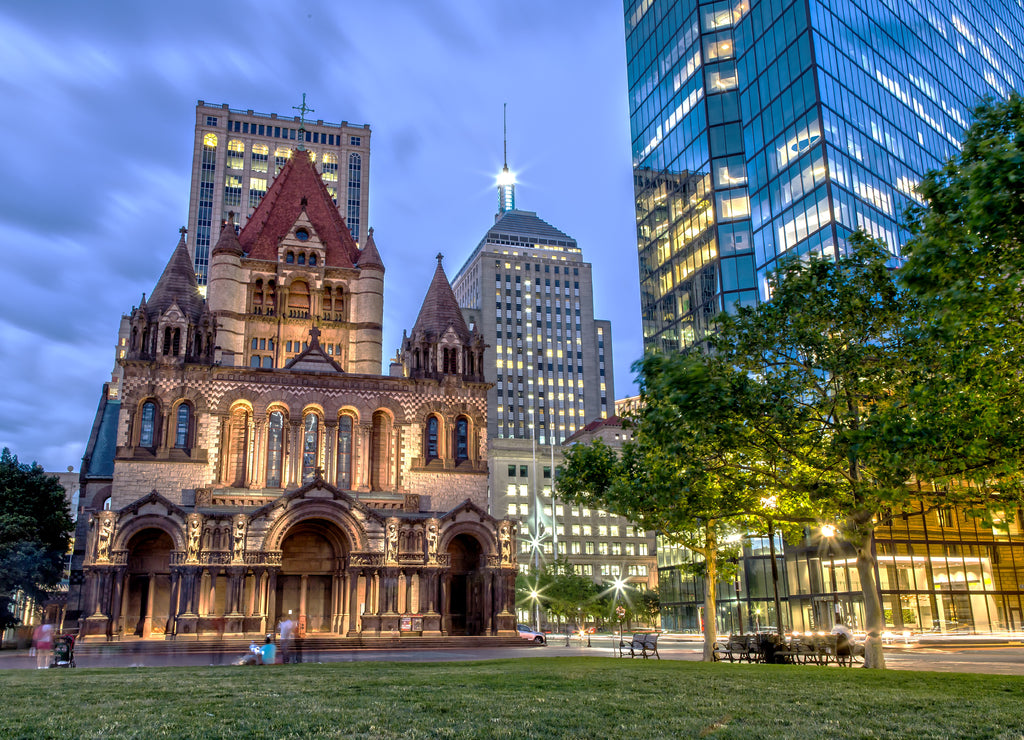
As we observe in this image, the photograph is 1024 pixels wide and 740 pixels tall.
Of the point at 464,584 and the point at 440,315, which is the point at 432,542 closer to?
the point at 464,584

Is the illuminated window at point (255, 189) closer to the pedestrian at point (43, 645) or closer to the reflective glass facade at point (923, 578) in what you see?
the reflective glass facade at point (923, 578)

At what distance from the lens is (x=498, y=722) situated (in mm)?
12492

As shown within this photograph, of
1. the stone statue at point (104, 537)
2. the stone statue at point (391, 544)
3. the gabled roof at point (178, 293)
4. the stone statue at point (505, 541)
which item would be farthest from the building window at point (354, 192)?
the stone statue at point (104, 537)

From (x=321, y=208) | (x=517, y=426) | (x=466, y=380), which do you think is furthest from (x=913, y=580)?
(x=517, y=426)

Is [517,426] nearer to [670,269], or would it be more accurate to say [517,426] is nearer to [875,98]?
[670,269]

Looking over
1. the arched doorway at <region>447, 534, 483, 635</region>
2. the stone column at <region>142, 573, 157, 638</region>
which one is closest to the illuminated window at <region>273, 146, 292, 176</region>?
the arched doorway at <region>447, 534, 483, 635</region>

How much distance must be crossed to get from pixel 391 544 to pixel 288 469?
9132 mm

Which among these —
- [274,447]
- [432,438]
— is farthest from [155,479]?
[432,438]

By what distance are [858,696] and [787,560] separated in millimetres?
50579

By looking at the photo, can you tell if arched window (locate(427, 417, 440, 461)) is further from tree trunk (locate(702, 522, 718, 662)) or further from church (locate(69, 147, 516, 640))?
tree trunk (locate(702, 522, 718, 662))

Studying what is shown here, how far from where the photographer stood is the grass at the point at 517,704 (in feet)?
38.9

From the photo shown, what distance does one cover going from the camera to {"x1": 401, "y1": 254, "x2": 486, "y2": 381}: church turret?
193 ft

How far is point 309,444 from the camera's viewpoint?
5434cm

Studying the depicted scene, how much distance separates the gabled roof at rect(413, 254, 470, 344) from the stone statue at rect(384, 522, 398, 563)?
15.4 m
